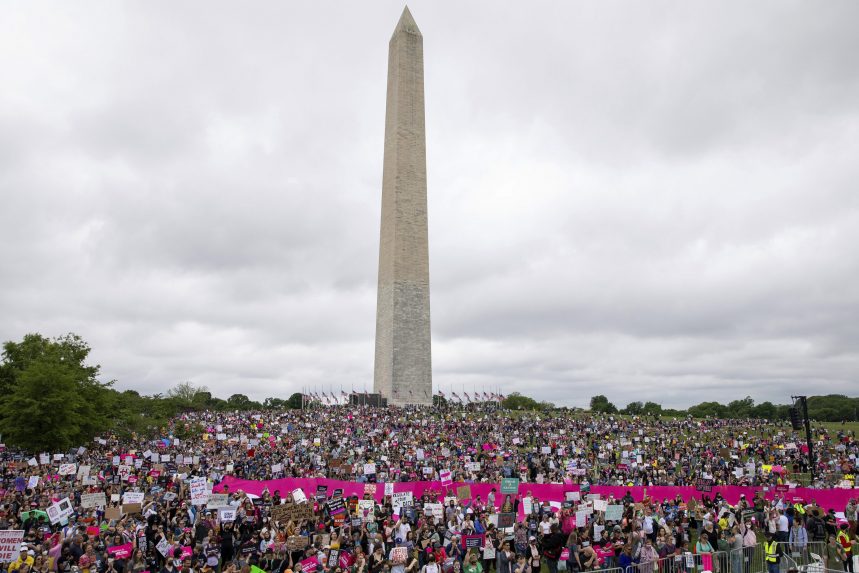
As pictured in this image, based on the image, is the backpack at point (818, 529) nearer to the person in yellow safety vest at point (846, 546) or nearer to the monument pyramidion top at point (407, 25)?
the person in yellow safety vest at point (846, 546)

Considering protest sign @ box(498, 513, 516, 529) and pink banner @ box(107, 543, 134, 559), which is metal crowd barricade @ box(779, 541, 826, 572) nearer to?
protest sign @ box(498, 513, 516, 529)

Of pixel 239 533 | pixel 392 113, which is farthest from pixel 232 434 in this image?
pixel 392 113

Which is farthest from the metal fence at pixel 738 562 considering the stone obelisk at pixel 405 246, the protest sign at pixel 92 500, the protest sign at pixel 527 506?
the stone obelisk at pixel 405 246

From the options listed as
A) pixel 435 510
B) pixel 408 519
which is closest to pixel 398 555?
pixel 408 519

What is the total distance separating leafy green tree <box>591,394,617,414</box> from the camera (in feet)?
347

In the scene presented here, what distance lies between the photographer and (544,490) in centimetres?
2622

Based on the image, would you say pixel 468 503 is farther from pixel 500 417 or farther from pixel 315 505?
pixel 500 417

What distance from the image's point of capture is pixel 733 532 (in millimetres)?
16656

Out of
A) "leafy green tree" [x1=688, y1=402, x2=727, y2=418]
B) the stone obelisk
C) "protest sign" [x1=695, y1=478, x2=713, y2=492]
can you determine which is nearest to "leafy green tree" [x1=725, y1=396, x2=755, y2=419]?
"leafy green tree" [x1=688, y1=402, x2=727, y2=418]

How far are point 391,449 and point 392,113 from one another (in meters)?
36.7

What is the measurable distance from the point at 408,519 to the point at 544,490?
8.82 metres

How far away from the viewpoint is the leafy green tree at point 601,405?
347ft

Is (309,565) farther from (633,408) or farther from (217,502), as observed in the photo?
(633,408)

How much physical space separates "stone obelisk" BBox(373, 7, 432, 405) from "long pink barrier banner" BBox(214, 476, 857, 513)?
35740 mm
